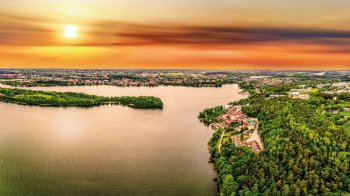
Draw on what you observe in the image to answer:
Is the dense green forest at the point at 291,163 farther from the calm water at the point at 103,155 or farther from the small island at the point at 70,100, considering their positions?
the small island at the point at 70,100

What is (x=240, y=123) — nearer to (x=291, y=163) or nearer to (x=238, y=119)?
(x=238, y=119)

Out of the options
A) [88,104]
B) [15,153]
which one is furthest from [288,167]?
[88,104]

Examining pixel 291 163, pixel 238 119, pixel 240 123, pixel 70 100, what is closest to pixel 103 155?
pixel 291 163

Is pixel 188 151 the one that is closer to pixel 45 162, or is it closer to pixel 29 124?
pixel 45 162

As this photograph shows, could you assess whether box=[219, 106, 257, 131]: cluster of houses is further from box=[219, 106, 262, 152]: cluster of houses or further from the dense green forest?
the dense green forest

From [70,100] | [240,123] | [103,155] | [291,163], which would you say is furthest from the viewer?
[70,100]

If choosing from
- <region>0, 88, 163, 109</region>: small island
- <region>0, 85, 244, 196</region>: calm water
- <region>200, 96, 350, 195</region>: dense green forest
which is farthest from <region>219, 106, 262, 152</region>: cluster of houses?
<region>0, 88, 163, 109</region>: small island
